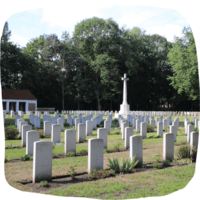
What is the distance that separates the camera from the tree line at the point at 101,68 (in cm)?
1170

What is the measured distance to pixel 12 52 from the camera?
373 inches

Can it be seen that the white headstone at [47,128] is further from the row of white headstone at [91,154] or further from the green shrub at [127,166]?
the green shrub at [127,166]

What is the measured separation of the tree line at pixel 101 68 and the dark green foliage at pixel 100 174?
4.82 metres

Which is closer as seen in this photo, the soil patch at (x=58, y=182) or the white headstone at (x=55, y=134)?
the soil patch at (x=58, y=182)

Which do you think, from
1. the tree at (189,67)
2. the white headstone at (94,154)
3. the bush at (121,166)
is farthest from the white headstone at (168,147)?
the white headstone at (94,154)

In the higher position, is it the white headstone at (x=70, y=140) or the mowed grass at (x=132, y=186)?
the white headstone at (x=70, y=140)

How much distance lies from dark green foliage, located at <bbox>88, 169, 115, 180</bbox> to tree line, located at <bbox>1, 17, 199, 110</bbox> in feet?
15.8

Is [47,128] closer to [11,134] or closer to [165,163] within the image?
[11,134]

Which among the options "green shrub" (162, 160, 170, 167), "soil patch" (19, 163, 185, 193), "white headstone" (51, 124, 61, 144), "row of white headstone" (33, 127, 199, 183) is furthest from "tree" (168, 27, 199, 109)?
"white headstone" (51, 124, 61, 144)

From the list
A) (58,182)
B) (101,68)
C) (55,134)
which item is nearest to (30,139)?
(55,134)

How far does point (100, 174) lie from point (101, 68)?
85.5ft

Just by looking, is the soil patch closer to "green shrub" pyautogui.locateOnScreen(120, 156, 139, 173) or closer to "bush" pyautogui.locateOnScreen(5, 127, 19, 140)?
"green shrub" pyautogui.locateOnScreen(120, 156, 139, 173)

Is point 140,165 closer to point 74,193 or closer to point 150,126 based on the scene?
point 74,193

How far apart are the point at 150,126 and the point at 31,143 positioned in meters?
7.92
